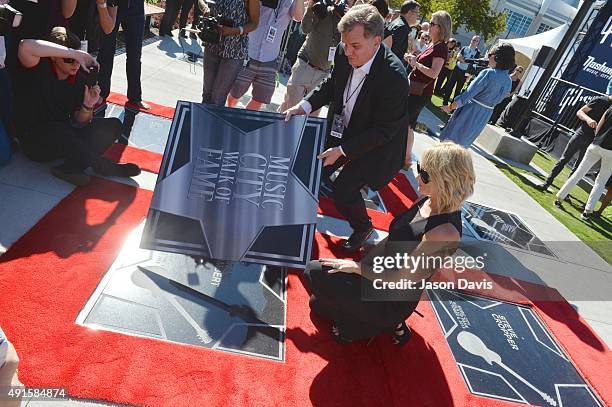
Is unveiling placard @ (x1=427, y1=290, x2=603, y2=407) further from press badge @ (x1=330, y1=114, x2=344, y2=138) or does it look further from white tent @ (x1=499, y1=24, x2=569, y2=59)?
white tent @ (x1=499, y1=24, x2=569, y2=59)

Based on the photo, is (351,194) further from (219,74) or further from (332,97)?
(219,74)

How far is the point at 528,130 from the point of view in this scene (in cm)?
1149

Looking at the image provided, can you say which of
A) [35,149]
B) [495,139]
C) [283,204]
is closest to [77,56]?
[35,149]

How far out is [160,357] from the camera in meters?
2.19

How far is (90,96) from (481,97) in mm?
4170

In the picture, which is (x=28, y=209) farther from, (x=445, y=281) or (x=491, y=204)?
(x=491, y=204)

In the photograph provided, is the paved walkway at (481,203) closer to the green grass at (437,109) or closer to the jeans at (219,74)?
the jeans at (219,74)

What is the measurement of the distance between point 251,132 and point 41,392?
6.57 ft

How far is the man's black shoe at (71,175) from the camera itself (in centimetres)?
336

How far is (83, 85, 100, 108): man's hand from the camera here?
3488 millimetres

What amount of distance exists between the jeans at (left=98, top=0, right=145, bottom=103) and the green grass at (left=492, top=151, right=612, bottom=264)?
6.39m

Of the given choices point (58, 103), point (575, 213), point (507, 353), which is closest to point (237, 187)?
point (58, 103)

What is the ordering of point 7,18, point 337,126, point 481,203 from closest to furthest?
point 7,18 → point 337,126 → point 481,203

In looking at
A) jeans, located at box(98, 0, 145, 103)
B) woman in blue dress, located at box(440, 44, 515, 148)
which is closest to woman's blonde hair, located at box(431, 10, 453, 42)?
woman in blue dress, located at box(440, 44, 515, 148)
